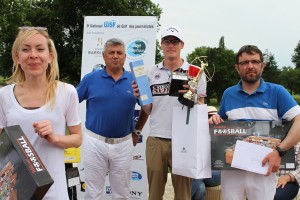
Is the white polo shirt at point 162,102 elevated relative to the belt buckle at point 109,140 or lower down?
elevated

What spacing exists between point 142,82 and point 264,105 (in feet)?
3.97

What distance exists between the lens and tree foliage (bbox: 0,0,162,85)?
26109 millimetres

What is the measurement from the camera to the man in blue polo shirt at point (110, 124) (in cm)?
404

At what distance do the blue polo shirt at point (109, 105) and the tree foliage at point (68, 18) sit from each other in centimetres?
2124

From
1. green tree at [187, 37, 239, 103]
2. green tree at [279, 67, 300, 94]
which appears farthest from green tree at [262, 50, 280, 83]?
green tree at [187, 37, 239, 103]

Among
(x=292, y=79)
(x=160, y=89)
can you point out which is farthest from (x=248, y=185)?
(x=292, y=79)

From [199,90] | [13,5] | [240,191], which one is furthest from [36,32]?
[13,5]

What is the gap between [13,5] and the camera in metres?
22.7

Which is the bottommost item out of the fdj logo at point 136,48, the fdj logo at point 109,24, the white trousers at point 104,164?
the white trousers at point 104,164

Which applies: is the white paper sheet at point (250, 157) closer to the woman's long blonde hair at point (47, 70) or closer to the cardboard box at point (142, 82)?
the cardboard box at point (142, 82)

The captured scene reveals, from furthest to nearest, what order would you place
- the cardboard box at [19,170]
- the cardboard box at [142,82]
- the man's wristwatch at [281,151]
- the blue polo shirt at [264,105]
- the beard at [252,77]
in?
the cardboard box at [142,82], the beard at [252,77], the blue polo shirt at [264,105], the man's wristwatch at [281,151], the cardboard box at [19,170]

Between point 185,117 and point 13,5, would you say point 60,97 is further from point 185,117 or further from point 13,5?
point 13,5

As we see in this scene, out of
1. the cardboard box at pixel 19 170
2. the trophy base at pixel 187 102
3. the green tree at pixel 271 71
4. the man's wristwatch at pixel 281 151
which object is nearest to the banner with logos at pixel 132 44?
the trophy base at pixel 187 102

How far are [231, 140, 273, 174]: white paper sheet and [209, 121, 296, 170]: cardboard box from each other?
4 centimetres
